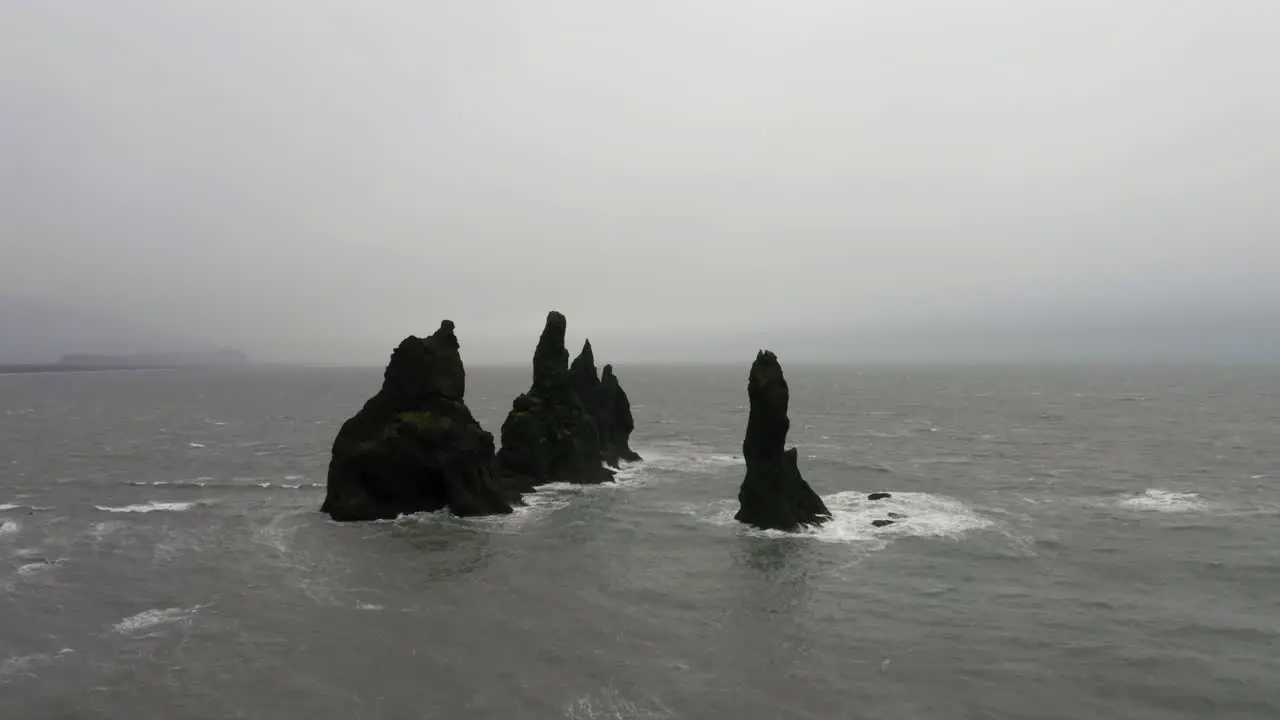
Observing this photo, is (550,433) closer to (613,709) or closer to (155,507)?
(155,507)

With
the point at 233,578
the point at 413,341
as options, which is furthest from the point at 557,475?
the point at 233,578

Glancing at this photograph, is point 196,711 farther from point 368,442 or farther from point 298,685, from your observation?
point 368,442

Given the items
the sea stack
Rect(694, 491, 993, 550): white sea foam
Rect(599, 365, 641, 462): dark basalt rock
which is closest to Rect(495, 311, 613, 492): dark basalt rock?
Rect(599, 365, 641, 462): dark basalt rock

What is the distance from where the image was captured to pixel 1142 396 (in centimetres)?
18088

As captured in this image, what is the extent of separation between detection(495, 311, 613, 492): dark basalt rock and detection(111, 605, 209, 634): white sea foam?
26162mm

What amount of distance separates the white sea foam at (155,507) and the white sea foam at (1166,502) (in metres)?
63.4

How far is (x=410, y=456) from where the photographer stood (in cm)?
4556

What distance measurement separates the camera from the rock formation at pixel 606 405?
68438mm

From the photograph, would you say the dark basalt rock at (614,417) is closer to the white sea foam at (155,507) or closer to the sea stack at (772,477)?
the sea stack at (772,477)

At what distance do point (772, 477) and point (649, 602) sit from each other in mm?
15241

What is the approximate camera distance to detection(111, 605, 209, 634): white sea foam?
27.5 meters

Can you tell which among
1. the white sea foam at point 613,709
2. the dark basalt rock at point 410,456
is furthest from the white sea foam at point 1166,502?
the white sea foam at point 613,709

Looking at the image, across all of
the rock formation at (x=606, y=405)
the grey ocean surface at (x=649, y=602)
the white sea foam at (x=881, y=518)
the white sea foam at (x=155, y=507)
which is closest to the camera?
the grey ocean surface at (x=649, y=602)

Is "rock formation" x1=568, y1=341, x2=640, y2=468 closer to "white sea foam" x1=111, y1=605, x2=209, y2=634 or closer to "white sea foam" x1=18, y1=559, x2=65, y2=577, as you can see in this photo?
"white sea foam" x1=18, y1=559, x2=65, y2=577
